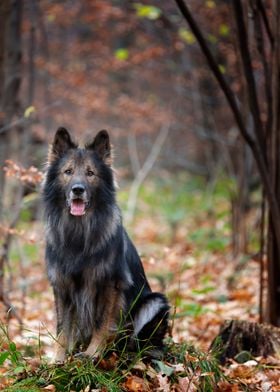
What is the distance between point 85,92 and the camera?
14133 mm

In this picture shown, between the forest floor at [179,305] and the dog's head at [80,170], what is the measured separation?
3.38ft

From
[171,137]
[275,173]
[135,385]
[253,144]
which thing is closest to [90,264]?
[135,385]

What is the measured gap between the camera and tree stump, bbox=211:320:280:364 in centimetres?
532

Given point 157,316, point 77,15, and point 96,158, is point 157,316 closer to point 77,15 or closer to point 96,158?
point 96,158

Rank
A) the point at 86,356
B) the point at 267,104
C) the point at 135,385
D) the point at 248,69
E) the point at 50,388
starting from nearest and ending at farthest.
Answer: the point at 50,388 → the point at 135,385 → the point at 86,356 → the point at 248,69 → the point at 267,104

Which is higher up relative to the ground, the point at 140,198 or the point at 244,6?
the point at 244,6

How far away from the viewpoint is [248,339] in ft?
17.7

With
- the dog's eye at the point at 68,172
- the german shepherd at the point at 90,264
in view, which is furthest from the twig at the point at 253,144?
the dog's eye at the point at 68,172

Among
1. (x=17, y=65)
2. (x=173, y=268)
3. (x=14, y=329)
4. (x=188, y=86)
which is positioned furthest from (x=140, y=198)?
(x=14, y=329)

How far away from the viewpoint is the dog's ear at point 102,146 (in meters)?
5.05

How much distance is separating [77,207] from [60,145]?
0.65m

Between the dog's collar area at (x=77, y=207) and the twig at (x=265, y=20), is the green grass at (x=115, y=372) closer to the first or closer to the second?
the dog's collar area at (x=77, y=207)

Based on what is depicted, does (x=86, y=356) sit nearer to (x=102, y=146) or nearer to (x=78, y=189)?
(x=78, y=189)

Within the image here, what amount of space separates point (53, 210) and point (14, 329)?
3.09 metres
